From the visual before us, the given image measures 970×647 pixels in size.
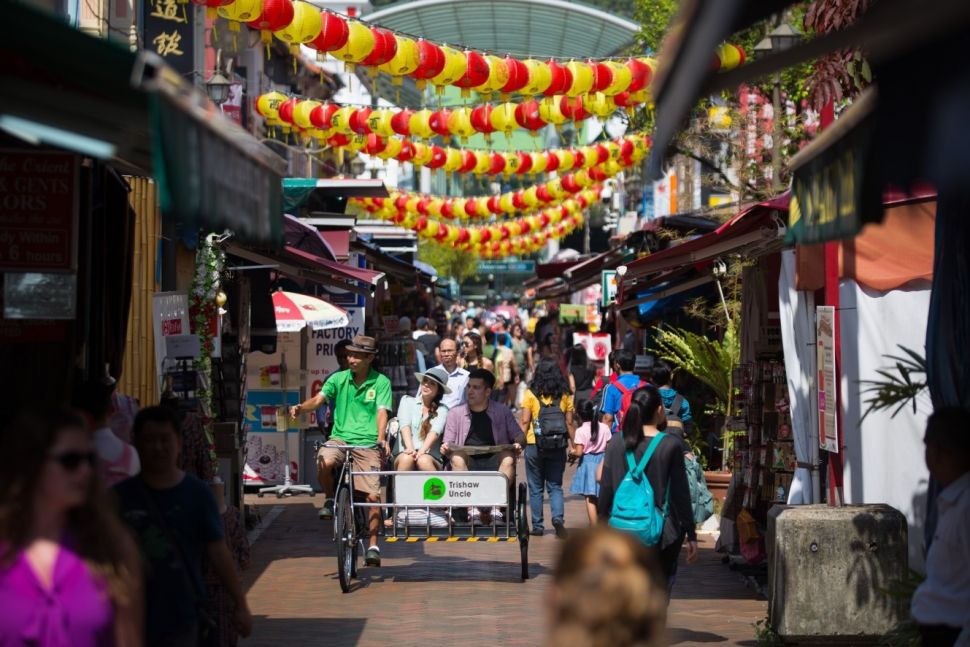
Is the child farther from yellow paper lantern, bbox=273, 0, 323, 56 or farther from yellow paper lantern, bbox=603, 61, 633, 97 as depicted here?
yellow paper lantern, bbox=273, 0, 323, 56

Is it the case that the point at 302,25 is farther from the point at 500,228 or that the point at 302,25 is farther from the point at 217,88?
the point at 500,228

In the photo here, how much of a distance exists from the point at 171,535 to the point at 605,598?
2.84 metres

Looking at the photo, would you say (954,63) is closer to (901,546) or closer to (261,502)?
(901,546)

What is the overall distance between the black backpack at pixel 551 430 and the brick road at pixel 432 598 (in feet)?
3.17

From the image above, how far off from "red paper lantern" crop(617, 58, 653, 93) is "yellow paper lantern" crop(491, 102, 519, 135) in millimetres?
2462

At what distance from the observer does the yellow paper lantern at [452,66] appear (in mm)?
15047

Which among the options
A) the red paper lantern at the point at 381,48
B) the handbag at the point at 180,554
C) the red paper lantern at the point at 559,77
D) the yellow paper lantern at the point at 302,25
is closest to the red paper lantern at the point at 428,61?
the red paper lantern at the point at 381,48

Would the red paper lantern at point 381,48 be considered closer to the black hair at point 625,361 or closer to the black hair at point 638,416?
the black hair at point 625,361

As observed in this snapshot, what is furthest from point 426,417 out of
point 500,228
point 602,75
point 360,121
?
point 500,228

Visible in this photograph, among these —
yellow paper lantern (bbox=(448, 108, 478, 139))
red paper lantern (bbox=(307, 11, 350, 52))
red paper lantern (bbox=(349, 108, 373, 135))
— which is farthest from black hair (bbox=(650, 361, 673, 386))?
red paper lantern (bbox=(349, 108, 373, 135))

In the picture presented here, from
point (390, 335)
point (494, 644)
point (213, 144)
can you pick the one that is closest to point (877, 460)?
point (494, 644)

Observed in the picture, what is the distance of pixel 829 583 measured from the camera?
9039 millimetres

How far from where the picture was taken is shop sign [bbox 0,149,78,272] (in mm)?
7527

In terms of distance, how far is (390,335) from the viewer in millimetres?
26188
